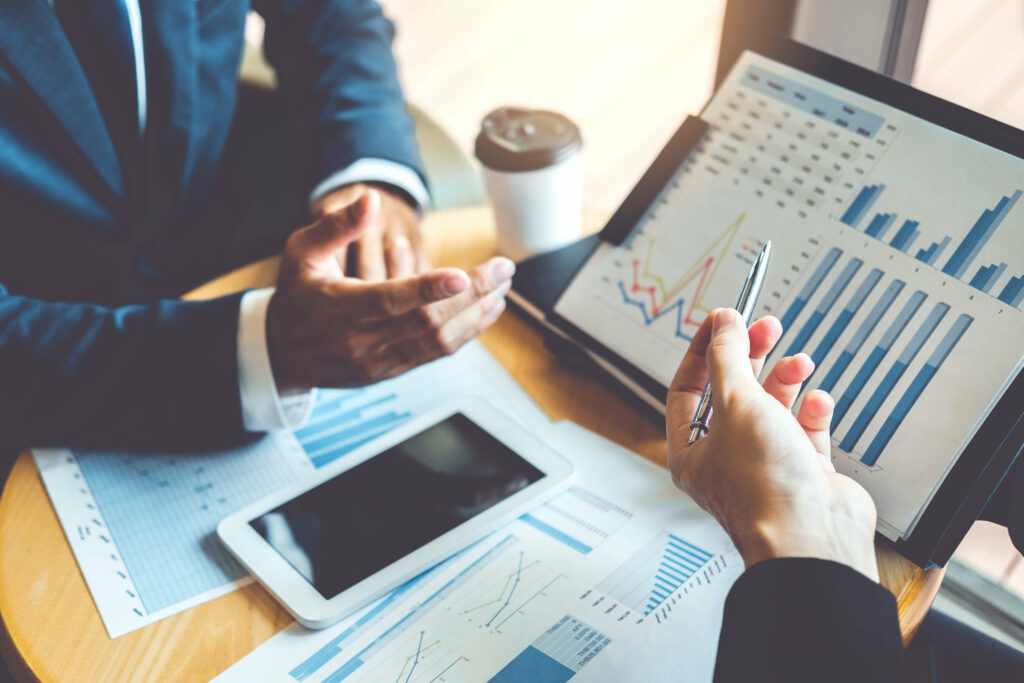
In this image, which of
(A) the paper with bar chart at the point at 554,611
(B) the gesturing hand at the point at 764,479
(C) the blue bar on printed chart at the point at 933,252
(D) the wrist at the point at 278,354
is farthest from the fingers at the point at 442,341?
(C) the blue bar on printed chart at the point at 933,252

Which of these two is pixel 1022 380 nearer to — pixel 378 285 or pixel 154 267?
pixel 378 285

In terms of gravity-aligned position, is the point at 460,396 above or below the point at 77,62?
below

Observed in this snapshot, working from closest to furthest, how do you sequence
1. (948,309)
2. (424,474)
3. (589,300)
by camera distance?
(948,309)
(424,474)
(589,300)

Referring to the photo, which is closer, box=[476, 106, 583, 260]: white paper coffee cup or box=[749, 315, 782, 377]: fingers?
box=[749, 315, 782, 377]: fingers

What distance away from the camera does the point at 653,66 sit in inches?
110

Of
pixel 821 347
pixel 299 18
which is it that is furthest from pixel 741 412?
pixel 299 18

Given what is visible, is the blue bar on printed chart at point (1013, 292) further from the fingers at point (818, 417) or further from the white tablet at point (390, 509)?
the white tablet at point (390, 509)

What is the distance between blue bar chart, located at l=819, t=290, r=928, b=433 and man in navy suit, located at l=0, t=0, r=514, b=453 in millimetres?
363

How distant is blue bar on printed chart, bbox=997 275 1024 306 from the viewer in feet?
2.15

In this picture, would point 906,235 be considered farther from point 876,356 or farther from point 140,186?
point 140,186

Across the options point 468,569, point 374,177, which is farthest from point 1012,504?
point 374,177

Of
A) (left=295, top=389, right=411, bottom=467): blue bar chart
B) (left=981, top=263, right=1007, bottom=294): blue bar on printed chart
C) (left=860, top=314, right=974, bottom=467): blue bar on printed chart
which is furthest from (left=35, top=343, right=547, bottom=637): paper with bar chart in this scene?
(left=981, top=263, right=1007, bottom=294): blue bar on printed chart

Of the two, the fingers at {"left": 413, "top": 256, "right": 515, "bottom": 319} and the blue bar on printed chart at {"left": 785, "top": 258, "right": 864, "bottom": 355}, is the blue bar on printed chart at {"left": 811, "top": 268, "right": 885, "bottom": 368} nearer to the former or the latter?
the blue bar on printed chart at {"left": 785, "top": 258, "right": 864, "bottom": 355}

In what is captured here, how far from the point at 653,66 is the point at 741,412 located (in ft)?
8.09
